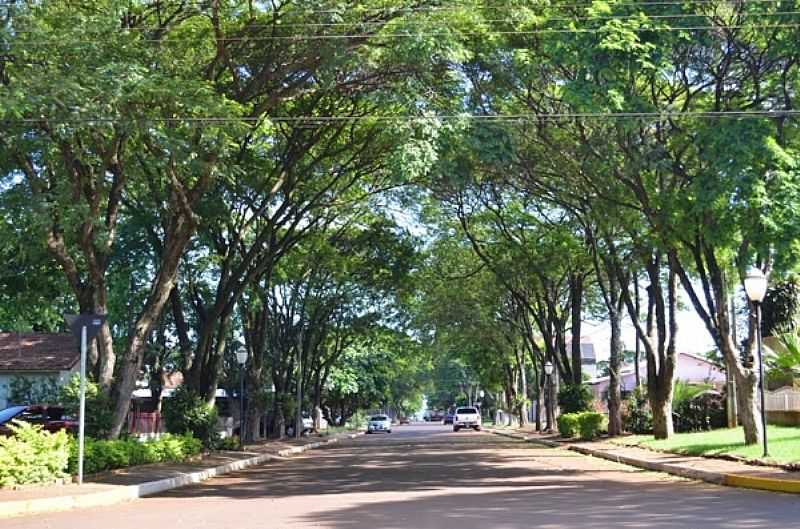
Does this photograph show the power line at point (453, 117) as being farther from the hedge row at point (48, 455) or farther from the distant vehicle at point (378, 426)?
the distant vehicle at point (378, 426)

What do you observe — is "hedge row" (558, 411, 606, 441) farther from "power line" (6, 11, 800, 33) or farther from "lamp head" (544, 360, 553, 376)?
"power line" (6, 11, 800, 33)

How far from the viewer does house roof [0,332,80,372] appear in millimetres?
41219

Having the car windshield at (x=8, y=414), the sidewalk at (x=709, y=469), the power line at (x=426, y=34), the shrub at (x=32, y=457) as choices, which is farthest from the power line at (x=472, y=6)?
the car windshield at (x=8, y=414)

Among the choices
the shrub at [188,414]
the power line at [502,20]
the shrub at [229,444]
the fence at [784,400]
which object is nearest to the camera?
the power line at [502,20]

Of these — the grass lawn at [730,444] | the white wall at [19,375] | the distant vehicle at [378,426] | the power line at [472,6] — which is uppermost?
the power line at [472,6]

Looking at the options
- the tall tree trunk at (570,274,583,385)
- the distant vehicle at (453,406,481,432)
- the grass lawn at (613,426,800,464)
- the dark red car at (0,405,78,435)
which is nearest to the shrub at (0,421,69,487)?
the dark red car at (0,405,78,435)

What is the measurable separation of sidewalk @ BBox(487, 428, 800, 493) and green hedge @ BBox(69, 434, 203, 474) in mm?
12270

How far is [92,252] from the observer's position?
72.5ft

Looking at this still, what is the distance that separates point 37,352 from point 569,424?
24.4 metres

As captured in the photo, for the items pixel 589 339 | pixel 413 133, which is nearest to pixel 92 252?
pixel 413 133

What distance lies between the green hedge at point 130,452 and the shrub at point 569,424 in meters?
16.4

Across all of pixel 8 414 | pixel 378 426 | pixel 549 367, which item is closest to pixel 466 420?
pixel 378 426

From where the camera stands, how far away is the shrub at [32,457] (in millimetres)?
17000

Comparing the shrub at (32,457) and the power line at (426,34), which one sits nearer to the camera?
the shrub at (32,457)
